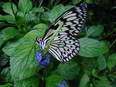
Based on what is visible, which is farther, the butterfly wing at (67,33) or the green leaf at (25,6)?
the green leaf at (25,6)

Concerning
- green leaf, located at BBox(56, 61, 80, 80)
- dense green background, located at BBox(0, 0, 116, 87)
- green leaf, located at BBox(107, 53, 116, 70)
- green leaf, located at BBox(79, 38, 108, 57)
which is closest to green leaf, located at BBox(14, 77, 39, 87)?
dense green background, located at BBox(0, 0, 116, 87)

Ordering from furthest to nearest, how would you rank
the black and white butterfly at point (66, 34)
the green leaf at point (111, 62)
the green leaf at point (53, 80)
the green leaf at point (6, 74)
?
the green leaf at point (6, 74) → the green leaf at point (111, 62) → the green leaf at point (53, 80) → the black and white butterfly at point (66, 34)

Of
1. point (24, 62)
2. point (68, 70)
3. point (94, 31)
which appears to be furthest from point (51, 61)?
point (94, 31)

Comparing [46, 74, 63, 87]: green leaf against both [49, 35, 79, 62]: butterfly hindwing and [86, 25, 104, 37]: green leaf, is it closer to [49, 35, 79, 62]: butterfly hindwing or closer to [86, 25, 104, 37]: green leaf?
[49, 35, 79, 62]: butterfly hindwing

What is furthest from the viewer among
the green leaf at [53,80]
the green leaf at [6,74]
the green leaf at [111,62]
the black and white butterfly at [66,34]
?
the green leaf at [6,74]

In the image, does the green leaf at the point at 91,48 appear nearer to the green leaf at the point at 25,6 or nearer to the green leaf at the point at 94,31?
the green leaf at the point at 94,31

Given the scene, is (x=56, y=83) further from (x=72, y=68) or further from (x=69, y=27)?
(x=69, y=27)

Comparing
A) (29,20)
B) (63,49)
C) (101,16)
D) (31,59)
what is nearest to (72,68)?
(63,49)

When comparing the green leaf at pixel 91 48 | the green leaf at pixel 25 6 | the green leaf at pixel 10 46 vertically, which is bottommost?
the green leaf at pixel 91 48

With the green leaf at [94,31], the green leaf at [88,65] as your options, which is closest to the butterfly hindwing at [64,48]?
the green leaf at [88,65]

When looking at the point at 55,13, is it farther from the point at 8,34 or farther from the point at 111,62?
the point at 111,62
